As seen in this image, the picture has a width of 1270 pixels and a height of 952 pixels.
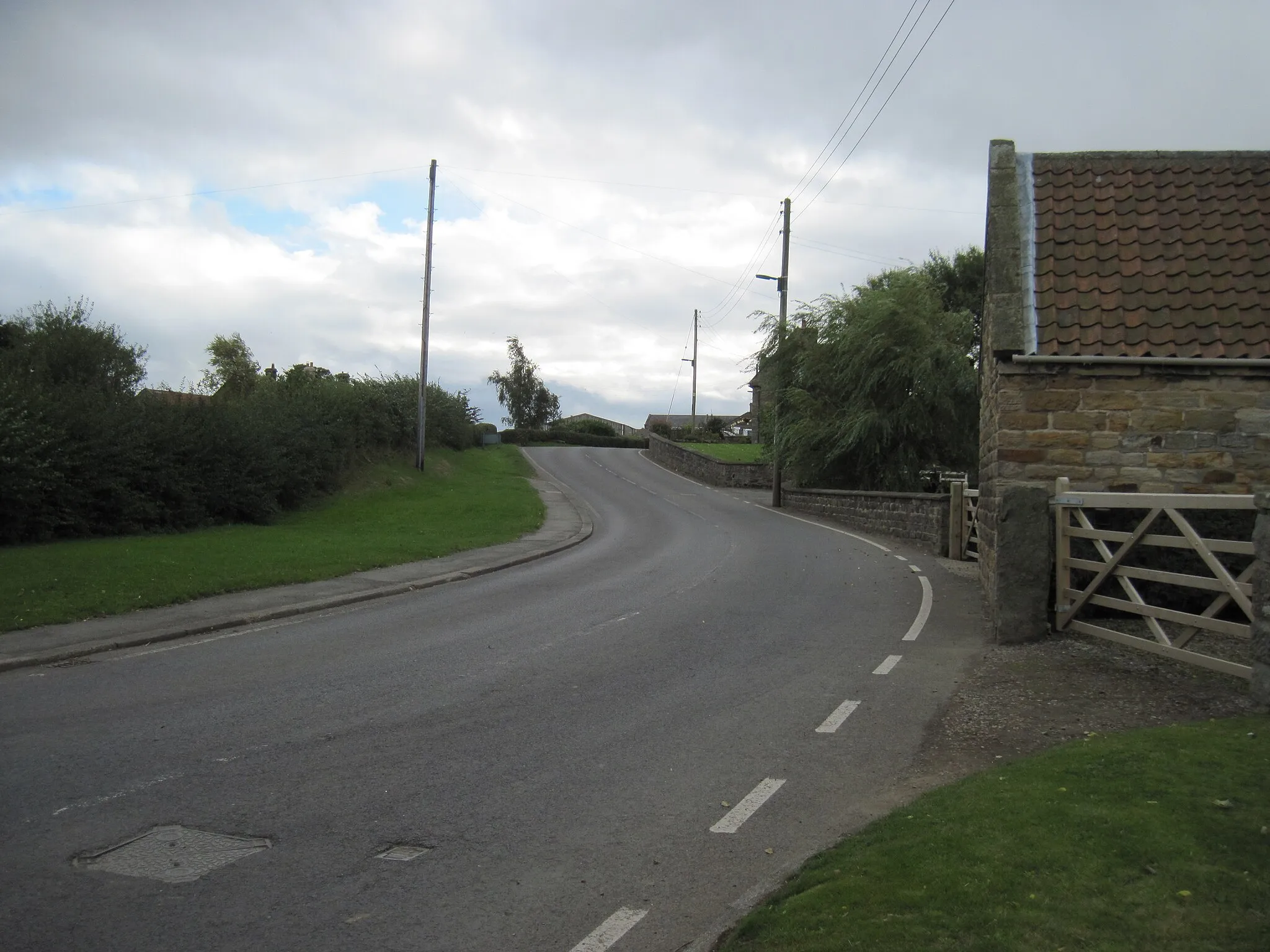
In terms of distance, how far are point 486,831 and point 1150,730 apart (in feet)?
14.7

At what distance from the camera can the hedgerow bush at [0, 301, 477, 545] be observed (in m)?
19.7

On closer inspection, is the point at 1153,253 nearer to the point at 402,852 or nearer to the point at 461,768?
the point at 461,768

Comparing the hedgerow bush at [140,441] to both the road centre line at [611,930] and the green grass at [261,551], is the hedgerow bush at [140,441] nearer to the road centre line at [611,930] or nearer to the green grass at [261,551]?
the green grass at [261,551]

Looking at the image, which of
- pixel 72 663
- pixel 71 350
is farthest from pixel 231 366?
pixel 72 663

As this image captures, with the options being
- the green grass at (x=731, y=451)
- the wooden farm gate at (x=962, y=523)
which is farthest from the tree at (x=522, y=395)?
the wooden farm gate at (x=962, y=523)

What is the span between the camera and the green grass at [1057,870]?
12.1 feet

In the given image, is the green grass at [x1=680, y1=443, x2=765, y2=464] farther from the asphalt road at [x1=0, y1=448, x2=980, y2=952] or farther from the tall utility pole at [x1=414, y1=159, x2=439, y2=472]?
the asphalt road at [x1=0, y1=448, x2=980, y2=952]

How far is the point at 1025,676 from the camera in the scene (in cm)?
891

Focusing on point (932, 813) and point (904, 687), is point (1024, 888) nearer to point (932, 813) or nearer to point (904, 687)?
point (932, 813)

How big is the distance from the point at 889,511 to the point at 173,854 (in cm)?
2356

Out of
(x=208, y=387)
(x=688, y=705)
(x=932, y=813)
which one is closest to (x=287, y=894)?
(x=932, y=813)

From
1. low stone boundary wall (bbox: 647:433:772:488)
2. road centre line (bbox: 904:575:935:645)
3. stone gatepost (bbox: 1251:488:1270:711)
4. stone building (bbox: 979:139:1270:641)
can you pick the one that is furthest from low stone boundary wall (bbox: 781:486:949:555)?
stone gatepost (bbox: 1251:488:1270:711)

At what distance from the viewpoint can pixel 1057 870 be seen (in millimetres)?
4254

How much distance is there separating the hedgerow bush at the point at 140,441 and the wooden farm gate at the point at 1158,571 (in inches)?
707
